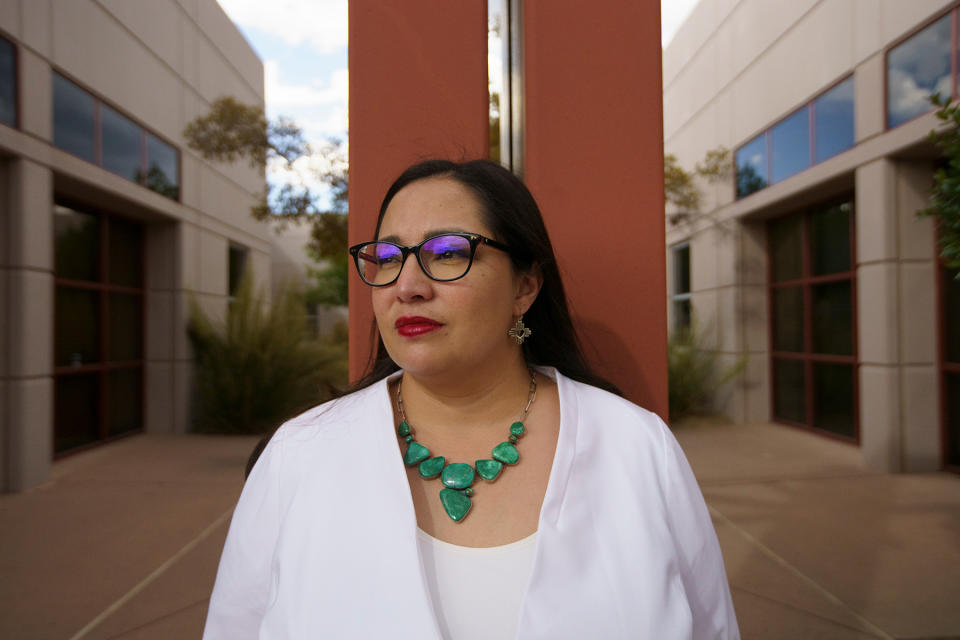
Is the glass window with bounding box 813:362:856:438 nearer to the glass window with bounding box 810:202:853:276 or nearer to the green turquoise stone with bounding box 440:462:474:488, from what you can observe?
the glass window with bounding box 810:202:853:276

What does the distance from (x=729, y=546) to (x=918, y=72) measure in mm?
4012

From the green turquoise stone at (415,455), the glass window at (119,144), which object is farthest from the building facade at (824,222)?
the glass window at (119,144)

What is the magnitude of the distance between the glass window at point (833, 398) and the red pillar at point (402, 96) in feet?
18.5

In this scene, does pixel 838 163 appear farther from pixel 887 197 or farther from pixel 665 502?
pixel 665 502

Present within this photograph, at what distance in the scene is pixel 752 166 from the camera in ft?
21.2

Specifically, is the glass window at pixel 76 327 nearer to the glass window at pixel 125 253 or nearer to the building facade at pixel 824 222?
the glass window at pixel 125 253

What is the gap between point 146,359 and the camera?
6.55m

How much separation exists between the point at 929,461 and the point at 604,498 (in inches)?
206

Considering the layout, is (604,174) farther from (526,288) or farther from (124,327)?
(124,327)

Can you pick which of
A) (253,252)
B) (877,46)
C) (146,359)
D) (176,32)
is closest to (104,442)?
(146,359)

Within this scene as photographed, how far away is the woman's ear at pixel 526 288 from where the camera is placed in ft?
3.88

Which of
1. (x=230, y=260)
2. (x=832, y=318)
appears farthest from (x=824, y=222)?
(x=230, y=260)

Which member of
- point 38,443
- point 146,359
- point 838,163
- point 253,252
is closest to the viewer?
point 38,443

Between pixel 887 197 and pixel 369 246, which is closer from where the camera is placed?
pixel 369 246
